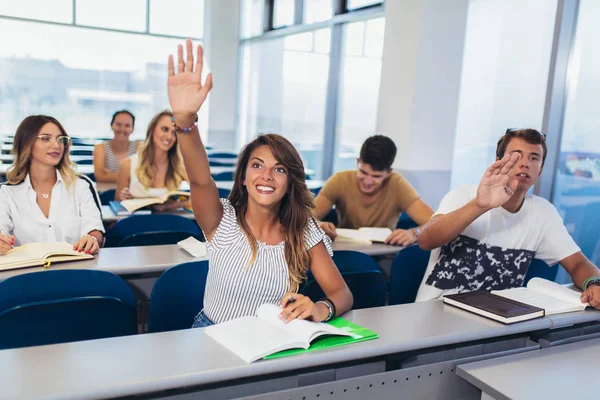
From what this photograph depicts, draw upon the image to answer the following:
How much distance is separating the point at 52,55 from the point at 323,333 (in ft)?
30.1

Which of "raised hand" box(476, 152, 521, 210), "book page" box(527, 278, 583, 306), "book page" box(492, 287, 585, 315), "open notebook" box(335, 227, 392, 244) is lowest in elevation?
"open notebook" box(335, 227, 392, 244)

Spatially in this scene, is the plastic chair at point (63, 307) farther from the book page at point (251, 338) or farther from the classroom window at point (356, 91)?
the classroom window at point (356, 91)

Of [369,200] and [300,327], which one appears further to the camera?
Answer: [369,200]

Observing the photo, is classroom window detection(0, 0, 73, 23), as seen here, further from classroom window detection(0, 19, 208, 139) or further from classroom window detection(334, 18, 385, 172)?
classroom window detection(334, 18, 385, 172)

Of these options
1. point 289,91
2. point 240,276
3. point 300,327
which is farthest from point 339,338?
point 289,91

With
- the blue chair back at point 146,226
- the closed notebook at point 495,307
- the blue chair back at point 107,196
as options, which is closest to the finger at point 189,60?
the closed notebook at point 495,307

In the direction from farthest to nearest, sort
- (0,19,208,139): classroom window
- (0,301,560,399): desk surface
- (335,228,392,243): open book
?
1. (0,19,208,139): classroom window
2. (335,228,392,243): open book
3. (0,301,560,399): desk surface

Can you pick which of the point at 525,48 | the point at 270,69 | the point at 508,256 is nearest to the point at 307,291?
the point at 508,256

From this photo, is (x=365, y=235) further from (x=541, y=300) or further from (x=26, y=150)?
(x=26, y=150)

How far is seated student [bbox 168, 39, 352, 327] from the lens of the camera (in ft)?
6.18

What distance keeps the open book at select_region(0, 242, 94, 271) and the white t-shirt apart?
1.50 m

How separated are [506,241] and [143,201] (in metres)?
2.17

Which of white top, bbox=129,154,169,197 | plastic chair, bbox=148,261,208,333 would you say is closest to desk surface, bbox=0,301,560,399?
plastic chair, bbox=148,261,208,333

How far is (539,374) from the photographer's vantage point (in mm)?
1521
